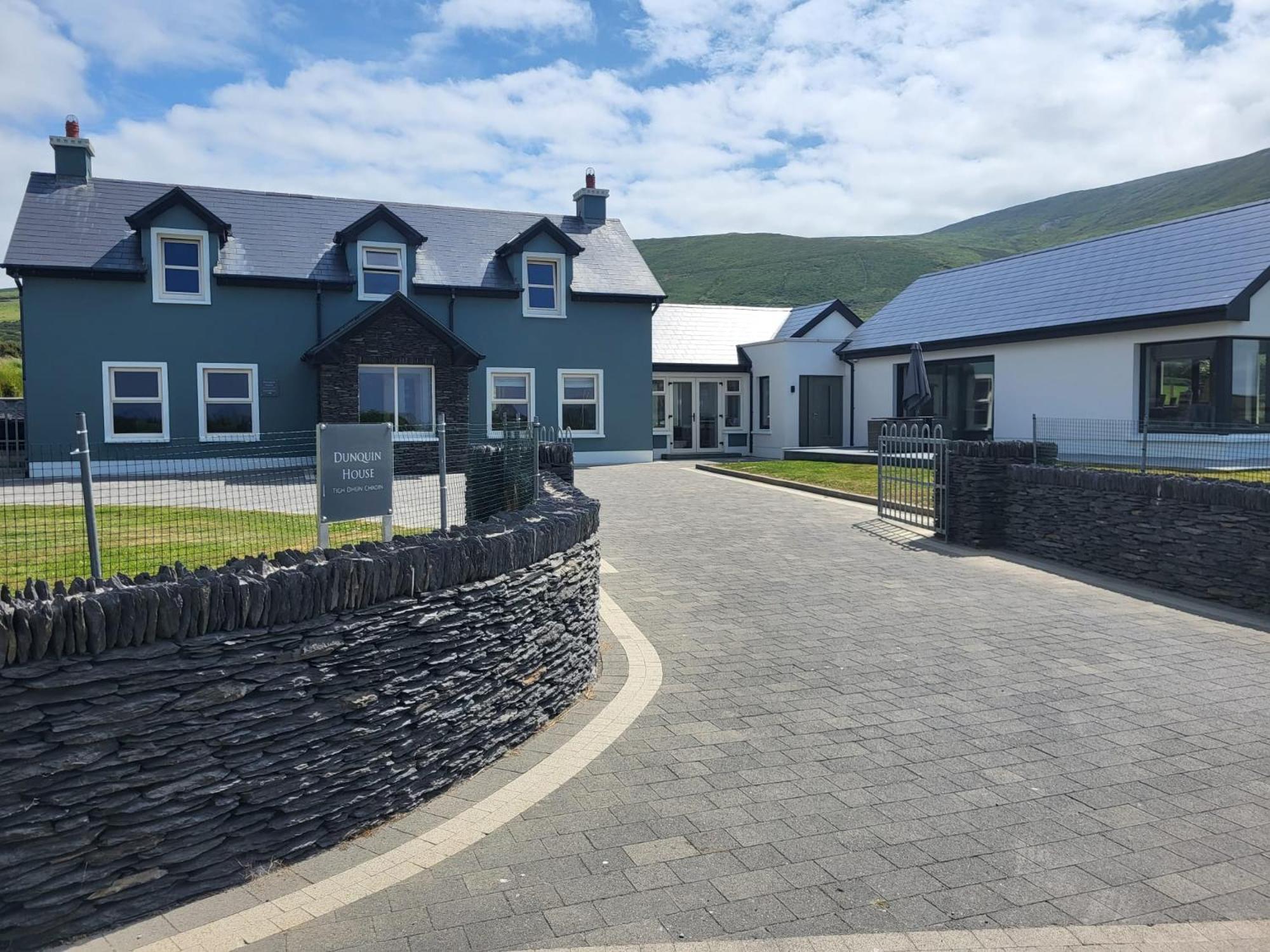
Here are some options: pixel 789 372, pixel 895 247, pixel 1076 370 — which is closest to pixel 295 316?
pixel 789 372

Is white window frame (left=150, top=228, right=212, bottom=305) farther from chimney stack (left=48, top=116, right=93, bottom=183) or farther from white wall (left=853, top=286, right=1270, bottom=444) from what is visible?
white wall (left=853, top=286, right=1270, bottom=444)

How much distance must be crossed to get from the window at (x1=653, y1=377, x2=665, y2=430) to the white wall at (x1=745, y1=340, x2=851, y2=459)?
3.39 meters

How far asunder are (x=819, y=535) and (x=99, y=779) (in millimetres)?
10899

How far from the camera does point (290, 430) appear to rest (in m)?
24.6

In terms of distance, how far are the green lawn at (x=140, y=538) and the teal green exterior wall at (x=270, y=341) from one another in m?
13.2

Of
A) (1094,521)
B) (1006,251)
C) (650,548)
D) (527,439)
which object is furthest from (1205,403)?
(1006,251)

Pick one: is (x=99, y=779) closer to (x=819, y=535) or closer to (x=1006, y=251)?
(x=819, y=535)

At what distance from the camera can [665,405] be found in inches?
1266

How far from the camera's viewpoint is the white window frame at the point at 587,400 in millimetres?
27312

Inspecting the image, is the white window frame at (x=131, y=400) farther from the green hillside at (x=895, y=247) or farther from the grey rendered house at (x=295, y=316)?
the green hillside at (x=895, y=247)

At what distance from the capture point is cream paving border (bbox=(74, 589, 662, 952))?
3553 mm

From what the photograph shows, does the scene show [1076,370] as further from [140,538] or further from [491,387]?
[140,538]

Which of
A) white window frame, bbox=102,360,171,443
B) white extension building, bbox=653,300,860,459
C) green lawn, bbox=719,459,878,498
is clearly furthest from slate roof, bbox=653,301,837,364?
white window frame, bbox=102,360,171,443

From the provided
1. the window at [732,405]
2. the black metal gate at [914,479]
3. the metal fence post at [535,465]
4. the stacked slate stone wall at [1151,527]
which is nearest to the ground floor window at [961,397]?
the window at [732,405]
